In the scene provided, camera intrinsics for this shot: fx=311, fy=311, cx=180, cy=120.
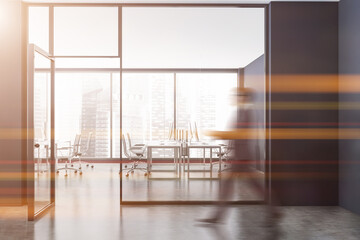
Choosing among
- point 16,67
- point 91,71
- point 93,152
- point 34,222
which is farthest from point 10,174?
point 91,71

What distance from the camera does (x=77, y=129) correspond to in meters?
10.7

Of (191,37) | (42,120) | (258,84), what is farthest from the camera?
(42,120)

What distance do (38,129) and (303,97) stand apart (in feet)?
22.0

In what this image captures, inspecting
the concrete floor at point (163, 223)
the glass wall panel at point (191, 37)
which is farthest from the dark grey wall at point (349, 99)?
the glass wall panel at point (191, 37)

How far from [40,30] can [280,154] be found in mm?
4648

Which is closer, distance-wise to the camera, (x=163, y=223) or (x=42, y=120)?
(x=163, y=223)

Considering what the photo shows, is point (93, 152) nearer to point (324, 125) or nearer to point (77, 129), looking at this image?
point (77, 129)

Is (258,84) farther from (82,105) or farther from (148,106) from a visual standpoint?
(82,105)

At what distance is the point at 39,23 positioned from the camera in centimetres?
532

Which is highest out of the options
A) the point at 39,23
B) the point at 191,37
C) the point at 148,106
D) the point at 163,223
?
the point at 191,37

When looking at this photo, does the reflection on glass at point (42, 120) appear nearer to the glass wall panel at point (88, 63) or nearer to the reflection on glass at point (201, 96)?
the glass wall panel at point (88, 63)

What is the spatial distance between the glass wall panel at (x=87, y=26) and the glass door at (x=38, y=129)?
68 centimetres

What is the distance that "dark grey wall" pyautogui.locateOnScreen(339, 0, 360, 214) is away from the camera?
4.45 metres

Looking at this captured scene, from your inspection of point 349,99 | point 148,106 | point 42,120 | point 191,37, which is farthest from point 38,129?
point 349,99
